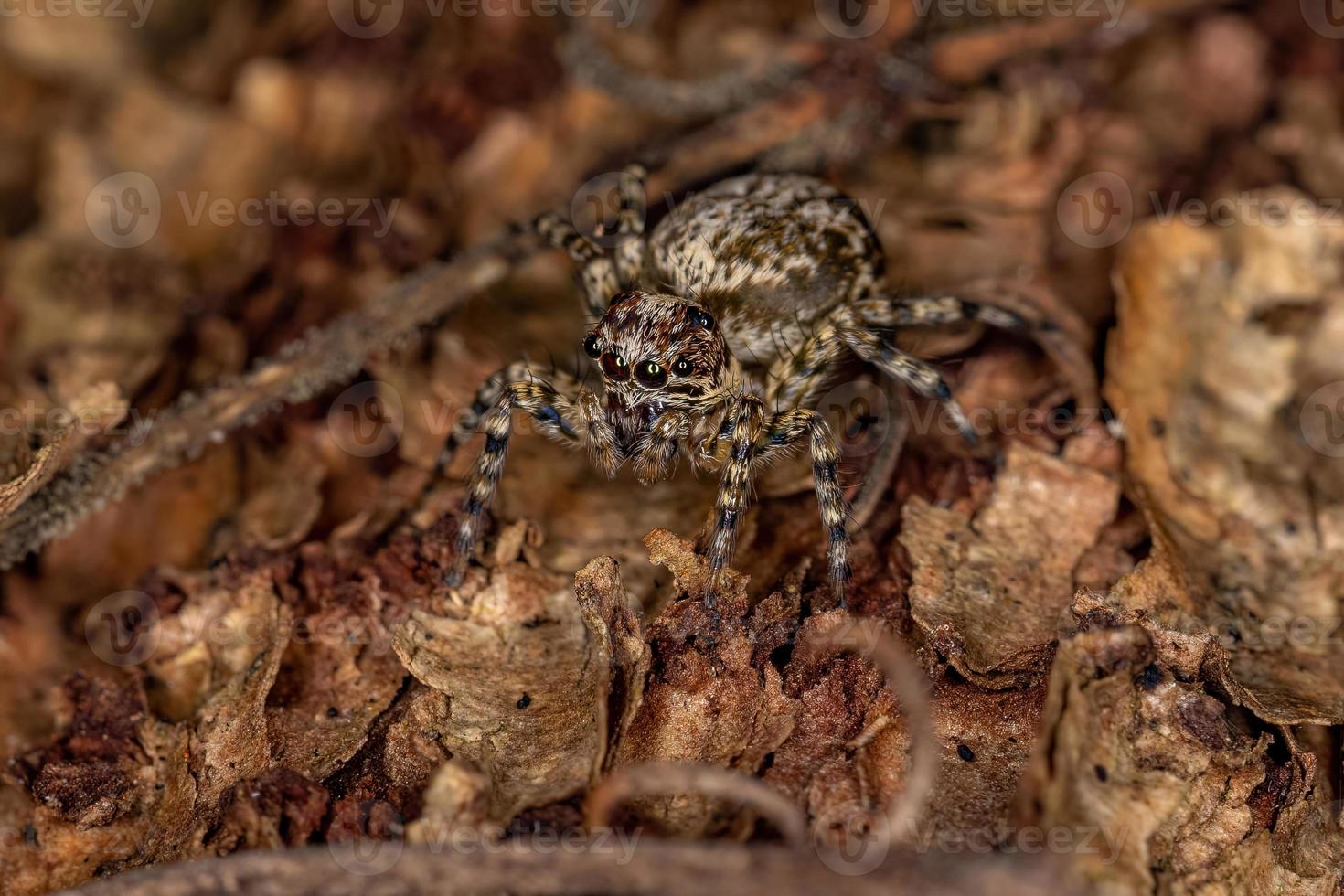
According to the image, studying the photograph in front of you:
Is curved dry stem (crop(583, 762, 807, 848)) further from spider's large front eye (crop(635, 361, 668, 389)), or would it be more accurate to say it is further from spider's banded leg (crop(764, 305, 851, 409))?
spider's banded leg (crop(764, 305, 851, 409))

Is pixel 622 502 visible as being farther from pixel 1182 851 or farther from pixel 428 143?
pixel 428 143

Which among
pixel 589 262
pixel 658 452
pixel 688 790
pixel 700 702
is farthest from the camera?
pixel 589 262

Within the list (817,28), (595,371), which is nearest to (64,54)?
(595,371)

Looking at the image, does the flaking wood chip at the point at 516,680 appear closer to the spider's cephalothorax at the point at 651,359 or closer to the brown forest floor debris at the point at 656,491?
the brown forest floor debris at the point at 656,491

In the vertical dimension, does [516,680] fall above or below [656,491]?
below

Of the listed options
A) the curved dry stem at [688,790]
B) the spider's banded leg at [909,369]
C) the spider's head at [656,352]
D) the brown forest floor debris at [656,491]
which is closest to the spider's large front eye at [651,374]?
the spider's head at [656,352]

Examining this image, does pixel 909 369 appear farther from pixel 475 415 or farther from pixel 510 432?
pixel 475 415

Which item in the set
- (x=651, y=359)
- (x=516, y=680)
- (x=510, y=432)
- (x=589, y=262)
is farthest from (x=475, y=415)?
(x=516, y=680)
